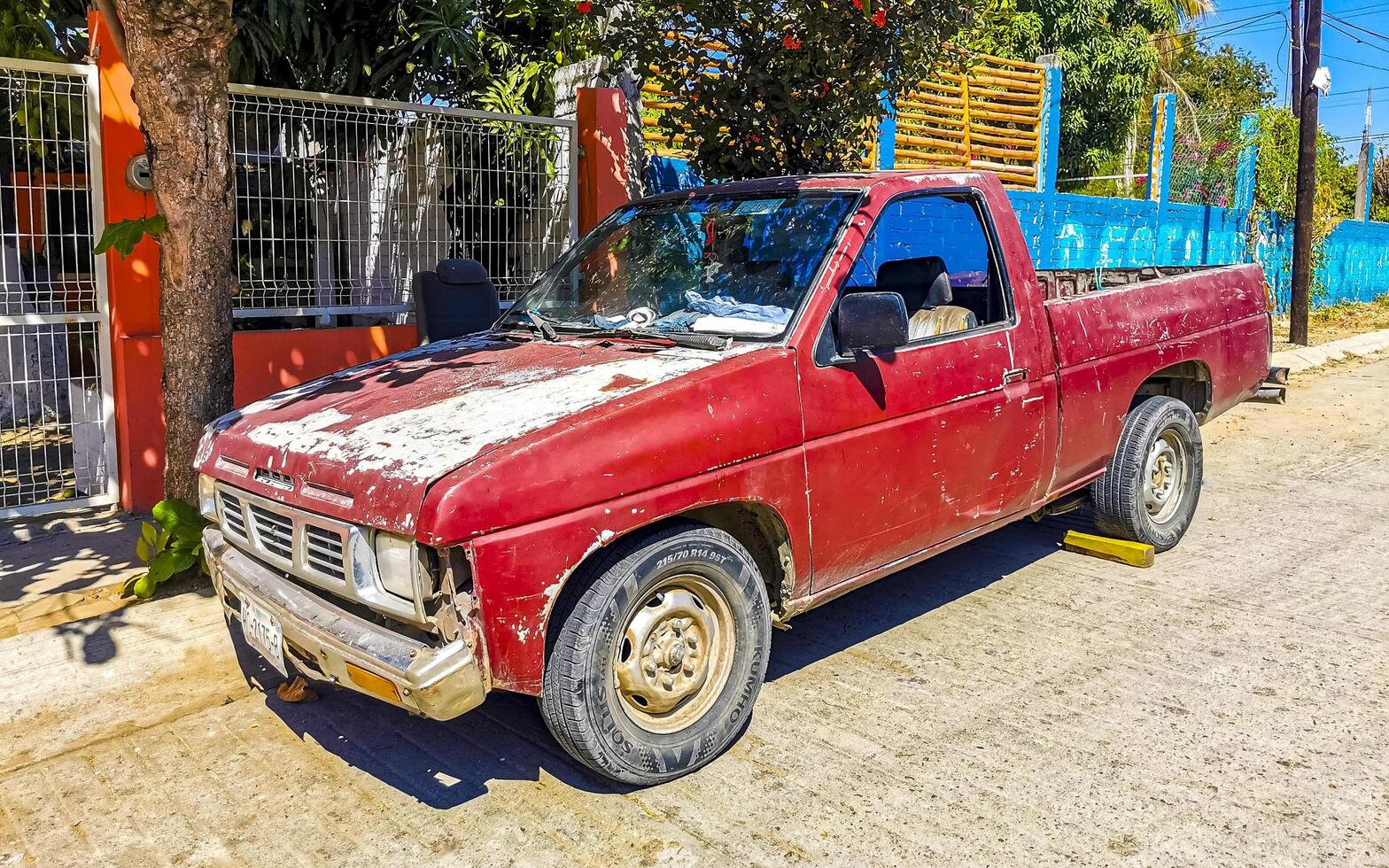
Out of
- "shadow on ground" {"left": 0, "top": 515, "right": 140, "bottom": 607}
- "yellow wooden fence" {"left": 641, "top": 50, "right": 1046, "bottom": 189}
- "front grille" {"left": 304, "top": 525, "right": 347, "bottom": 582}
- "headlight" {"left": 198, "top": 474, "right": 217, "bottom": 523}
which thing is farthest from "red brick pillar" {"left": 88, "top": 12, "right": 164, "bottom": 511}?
"yellow wooden fence" {"left": 641, "top": 50, "right": 1046, "bottom": 189}

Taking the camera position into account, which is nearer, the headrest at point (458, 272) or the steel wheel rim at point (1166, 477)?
the headrest at point (458, 272)

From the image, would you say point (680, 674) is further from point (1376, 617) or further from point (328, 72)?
point (328, 72)

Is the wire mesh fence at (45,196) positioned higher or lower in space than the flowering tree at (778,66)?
lower

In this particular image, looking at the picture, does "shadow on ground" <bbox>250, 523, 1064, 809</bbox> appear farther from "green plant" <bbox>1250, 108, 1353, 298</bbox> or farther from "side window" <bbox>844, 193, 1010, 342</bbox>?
"green plant" <bbox>1250, 108, 1353, 298</bbox>

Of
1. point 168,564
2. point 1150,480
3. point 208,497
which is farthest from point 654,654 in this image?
point 1150,480

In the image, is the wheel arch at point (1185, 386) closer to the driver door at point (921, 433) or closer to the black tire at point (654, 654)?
the driver door at point (921, 433)

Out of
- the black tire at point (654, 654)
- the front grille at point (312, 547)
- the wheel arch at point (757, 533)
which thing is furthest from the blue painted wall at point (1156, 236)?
the black tire at point (654, 654)

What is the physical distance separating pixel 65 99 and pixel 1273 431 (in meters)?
9.34

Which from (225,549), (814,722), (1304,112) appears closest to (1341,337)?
(1304,112)

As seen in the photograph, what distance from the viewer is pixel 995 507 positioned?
4598 millimetres

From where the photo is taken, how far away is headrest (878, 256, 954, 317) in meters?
5.17

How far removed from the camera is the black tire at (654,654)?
123 inches

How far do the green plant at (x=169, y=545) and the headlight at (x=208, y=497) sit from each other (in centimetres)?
125

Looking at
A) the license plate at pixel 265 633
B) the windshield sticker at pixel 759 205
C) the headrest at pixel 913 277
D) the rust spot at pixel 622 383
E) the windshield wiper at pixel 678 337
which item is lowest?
the license plate at pixel 265 633
